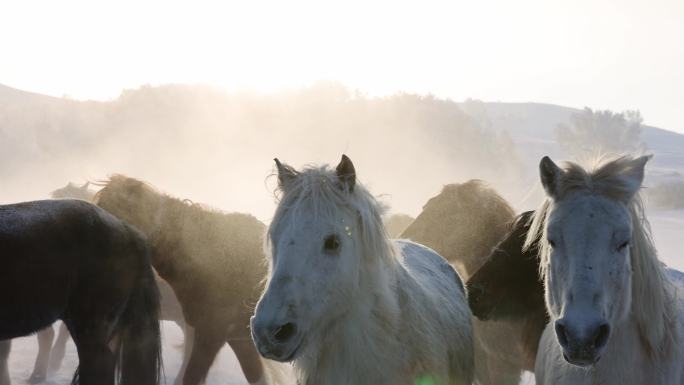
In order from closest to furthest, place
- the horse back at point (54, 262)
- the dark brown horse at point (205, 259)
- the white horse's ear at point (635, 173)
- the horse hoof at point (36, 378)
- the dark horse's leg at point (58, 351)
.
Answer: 1. the white horse's ear at point (635, 173)
2. the horse back at point (54, 262)
3. the dark brown horse at point (205, 259)
4. the horse hoof at point (36, 378)
5. the dark horse's leg at point (58, 351)

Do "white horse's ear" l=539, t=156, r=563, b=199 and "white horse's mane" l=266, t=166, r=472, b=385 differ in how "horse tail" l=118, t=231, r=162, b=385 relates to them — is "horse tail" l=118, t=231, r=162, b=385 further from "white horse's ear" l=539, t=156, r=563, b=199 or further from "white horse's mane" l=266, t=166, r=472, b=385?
"white horse's ear" l=539, t=156, r=563, b=199

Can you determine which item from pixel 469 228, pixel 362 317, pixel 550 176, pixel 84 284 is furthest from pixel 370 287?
pixel 469 228

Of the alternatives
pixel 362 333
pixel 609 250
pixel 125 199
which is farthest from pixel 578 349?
pixel 125 199

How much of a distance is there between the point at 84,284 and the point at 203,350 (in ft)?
6.06

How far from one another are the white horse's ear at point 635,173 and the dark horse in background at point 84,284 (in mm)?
3187

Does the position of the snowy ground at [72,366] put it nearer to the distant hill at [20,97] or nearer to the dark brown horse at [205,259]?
the dark brown horse at [205,259]

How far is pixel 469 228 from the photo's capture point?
609cm

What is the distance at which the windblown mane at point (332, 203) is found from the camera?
10.4 ft

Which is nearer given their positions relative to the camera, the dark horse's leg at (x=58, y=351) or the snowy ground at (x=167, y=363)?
the snowy ground at (x=167, y=363)

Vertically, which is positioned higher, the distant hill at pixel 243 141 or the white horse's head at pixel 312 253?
the white horse's head at pixel 312 253

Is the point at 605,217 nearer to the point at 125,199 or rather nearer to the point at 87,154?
the point at 125,199

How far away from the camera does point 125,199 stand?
6.54m

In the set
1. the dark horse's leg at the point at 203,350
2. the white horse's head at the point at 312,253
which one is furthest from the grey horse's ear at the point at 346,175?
the dark horse's leg at the point at 203,350

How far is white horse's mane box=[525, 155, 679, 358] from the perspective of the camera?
3.03 m
